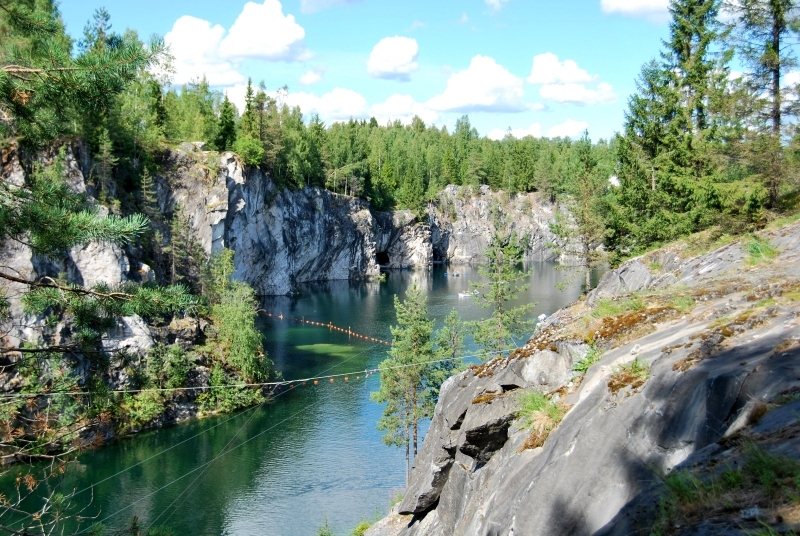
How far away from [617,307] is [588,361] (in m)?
1.45

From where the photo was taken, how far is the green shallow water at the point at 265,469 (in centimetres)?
2264

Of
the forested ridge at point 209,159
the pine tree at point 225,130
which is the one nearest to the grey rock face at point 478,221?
the forested ridge at point 209,159

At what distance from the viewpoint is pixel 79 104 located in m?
6.00

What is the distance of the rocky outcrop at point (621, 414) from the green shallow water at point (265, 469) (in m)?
12.5

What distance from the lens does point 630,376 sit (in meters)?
6.87

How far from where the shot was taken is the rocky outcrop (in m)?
5.36

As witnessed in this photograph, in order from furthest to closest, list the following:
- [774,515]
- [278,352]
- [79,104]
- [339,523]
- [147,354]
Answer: [278,352], [147,354], [339,523], [79,104], [774,515]

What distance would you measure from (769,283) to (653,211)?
16744 millimetres

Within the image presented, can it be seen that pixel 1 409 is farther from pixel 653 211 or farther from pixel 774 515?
pixel 653 211

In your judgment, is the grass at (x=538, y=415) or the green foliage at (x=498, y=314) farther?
the green foliage at (x=498, y=314)

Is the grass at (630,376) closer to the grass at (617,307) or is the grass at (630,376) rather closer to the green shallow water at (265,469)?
the grass at (617,307)

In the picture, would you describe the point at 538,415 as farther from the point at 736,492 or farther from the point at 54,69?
the point at 54,69

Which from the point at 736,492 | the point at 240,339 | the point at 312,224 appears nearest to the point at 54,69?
the point at 736,492

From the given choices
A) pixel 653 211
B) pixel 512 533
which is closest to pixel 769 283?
pixel 512 533
